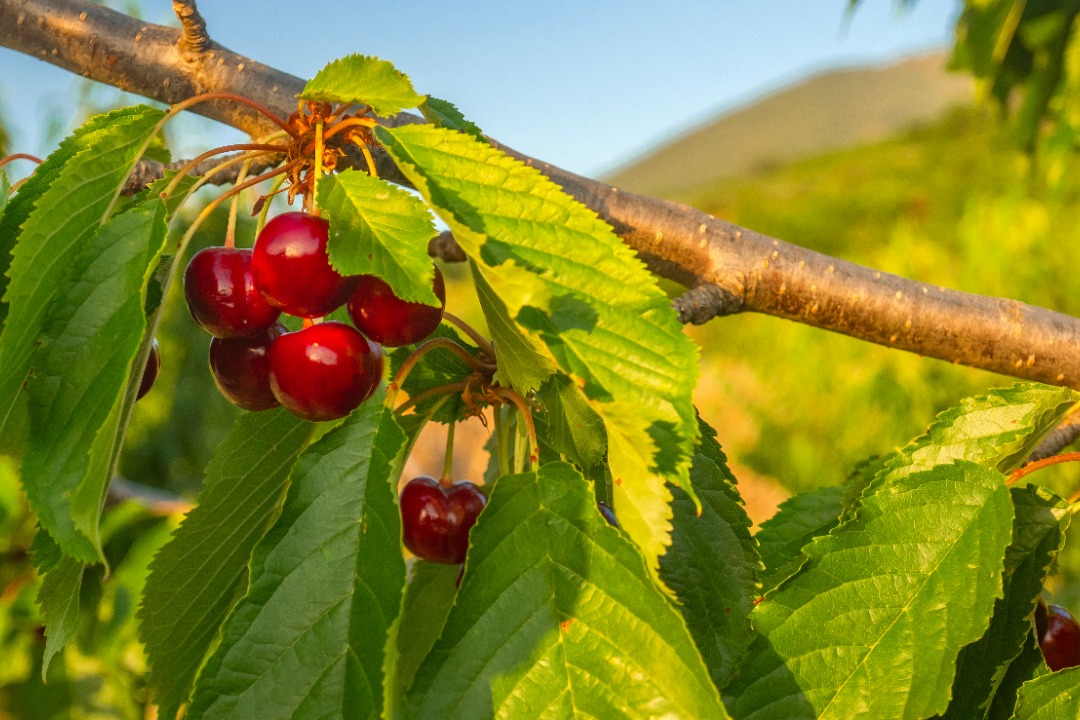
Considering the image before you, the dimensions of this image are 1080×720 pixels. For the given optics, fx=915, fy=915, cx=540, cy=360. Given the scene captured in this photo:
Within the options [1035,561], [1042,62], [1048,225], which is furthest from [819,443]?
[1035,561]

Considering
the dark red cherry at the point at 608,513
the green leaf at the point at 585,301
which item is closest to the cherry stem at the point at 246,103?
the green leaf at the point at 585,301

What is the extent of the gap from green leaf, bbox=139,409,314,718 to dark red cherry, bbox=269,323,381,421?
0.11 meters

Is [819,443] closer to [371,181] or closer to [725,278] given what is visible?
[725,278]

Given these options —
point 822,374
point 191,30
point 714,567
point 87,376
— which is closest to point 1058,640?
point 714,567

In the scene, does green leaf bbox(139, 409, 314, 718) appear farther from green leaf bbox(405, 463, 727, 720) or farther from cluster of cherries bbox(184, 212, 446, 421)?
green leaf bbox(405, 463, 727, 720)

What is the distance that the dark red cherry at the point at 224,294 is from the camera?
603 millimetres

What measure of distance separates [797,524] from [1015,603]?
24cm

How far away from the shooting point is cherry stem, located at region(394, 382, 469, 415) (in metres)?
0.68

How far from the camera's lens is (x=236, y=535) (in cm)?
66

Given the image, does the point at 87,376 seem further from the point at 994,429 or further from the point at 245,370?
the point at 994,429

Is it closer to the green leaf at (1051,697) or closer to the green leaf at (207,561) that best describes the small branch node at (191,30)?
the green leaf at (207,561)

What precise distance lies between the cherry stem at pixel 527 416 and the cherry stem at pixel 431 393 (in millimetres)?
28

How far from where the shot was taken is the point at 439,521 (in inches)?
26.3

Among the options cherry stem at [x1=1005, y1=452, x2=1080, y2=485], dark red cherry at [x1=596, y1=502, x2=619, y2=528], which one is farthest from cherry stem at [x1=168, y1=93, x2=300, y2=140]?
cherry stem at [x1=1005, y1=452, x2=1080, y2=485]
